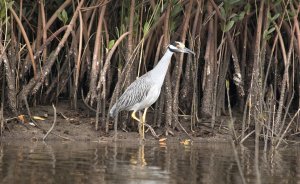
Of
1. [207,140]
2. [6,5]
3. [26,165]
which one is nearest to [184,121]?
[207,140]

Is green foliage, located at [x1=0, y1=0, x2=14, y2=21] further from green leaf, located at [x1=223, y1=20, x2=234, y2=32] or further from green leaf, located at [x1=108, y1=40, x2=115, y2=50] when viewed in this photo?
green leaf, located at [x1=223, y1=20, x2=234, y2=32]

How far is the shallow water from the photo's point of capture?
930 cm

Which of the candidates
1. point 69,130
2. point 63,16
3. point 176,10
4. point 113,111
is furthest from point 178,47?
point 69,130

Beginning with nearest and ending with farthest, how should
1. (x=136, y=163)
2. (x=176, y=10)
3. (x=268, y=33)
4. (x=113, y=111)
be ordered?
(x=136, y=163) → (x=113, y=111) → (x=176, y=10) → (x=268, y=33)

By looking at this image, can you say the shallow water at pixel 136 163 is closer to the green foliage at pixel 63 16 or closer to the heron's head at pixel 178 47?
the heron's head at pixel 178 47

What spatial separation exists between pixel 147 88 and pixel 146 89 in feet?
0.17

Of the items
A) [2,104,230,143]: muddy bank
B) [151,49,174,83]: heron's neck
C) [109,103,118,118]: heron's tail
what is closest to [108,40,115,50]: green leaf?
[151,49,174,83]: heron's neck

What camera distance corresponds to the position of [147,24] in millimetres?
13281

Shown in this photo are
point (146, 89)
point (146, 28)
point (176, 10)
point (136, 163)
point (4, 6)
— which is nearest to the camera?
point (136, 163)

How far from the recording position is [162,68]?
13648mm

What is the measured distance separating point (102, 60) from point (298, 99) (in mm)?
3873

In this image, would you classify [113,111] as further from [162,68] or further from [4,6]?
[4,6]

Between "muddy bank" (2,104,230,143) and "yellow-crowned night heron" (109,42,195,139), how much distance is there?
0.35 meters

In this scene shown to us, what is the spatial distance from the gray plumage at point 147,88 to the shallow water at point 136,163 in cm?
80
